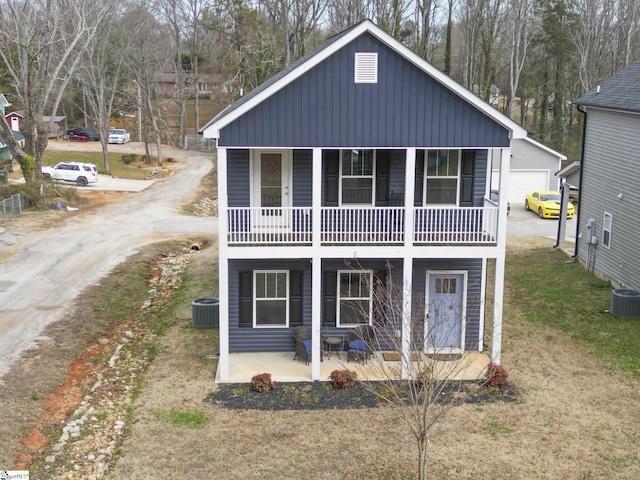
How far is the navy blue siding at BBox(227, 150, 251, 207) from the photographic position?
19266 millimetres

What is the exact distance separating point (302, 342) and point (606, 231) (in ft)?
46.0

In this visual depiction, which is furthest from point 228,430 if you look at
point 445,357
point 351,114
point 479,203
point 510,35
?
point 510,35

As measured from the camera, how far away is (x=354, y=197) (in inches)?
775

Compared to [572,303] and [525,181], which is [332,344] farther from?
[525,181]

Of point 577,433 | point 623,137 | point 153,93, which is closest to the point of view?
point 577,433

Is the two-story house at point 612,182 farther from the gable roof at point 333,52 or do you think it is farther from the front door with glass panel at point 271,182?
the front door with glass panel at point 271,182

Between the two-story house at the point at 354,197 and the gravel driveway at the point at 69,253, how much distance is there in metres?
6.77

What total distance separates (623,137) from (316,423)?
16.3 meters

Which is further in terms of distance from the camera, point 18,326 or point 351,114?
point 18,326

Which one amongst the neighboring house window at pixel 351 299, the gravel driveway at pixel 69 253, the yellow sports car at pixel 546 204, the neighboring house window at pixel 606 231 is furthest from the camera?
the yellow sports car at pixel 546 204

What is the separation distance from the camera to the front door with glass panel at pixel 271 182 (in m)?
19.3

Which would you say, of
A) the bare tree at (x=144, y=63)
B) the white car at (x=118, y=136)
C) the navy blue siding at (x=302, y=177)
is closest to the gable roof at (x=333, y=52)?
the navy blue siding at (x=302, y=177)

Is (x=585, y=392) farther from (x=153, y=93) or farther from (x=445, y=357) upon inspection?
(x=153, y=93)

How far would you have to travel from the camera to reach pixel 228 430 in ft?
49.4
